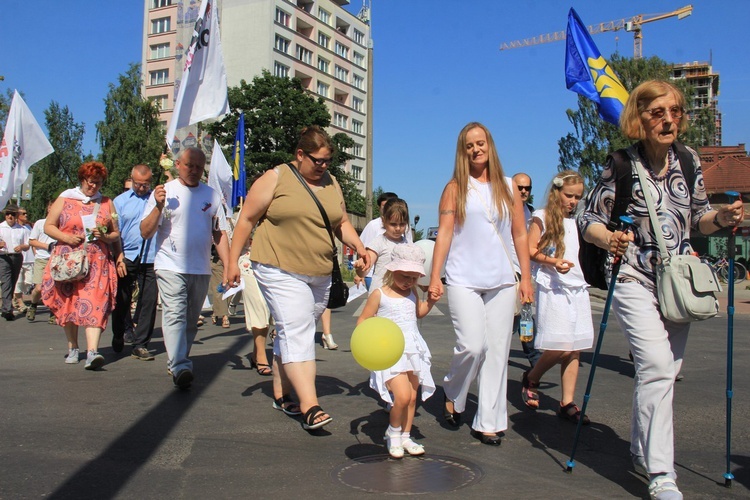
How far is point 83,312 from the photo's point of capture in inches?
291

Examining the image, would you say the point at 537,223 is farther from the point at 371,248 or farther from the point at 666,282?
the point at 666,282

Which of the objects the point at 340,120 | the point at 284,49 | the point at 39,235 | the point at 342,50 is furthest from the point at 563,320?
the point at 342,50

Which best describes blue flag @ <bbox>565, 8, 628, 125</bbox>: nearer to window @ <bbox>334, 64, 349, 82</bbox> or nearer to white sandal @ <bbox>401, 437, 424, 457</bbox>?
white sandal @ <bbox>401, 437, 424, 457</bbox>

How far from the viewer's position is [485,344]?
484 centimetres

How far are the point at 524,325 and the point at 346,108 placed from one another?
7600 cm

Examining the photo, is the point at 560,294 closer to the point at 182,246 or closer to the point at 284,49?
the point at 182,246

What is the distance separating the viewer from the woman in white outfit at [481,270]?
4.81m

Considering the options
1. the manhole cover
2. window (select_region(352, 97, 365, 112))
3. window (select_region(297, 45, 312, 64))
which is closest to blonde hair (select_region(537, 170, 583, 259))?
the manhole cover

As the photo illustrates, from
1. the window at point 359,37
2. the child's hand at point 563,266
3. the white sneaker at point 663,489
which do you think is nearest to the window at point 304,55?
the window at point 359,37

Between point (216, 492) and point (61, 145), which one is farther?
point (61, 145)

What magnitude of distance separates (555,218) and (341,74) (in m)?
77.9

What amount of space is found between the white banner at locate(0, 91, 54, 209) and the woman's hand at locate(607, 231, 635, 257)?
10341mm

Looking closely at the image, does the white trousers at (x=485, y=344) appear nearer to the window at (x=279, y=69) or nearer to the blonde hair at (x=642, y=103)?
the blonde hair at (x=642, y=103)

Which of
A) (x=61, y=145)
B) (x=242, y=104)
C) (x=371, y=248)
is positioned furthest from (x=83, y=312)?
(x=61, y=145)
